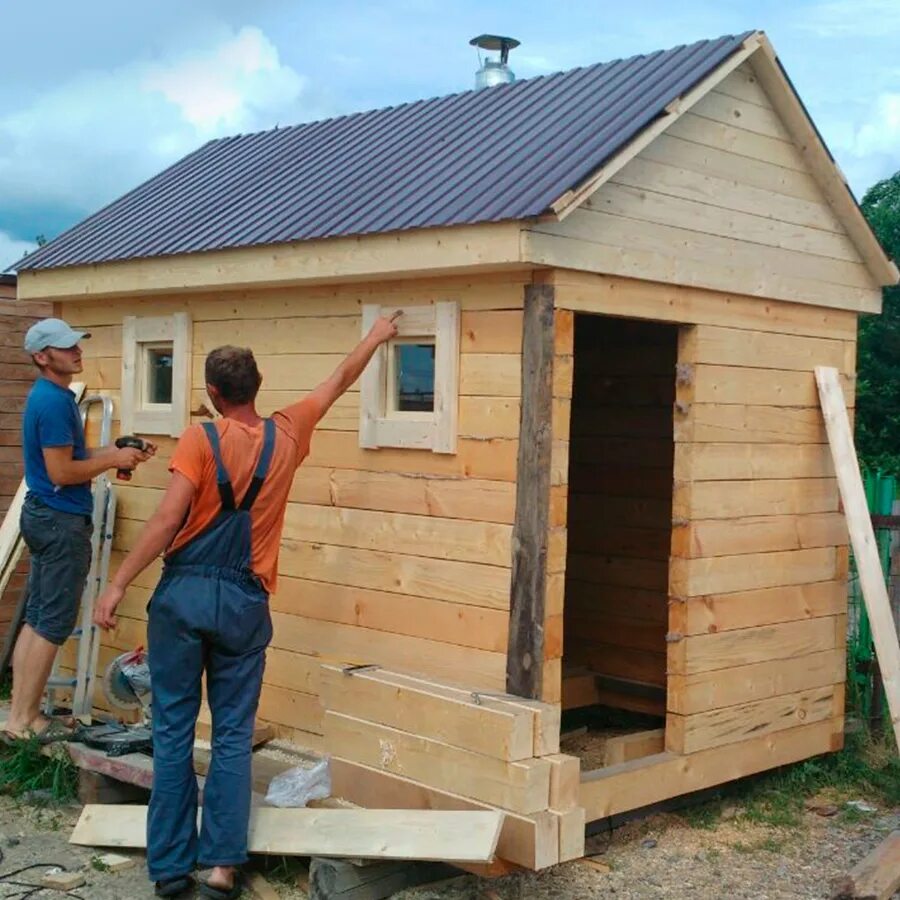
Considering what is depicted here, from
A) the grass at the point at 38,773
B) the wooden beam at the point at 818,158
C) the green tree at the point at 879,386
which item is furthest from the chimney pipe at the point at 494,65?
the green tree at the point at 879,386

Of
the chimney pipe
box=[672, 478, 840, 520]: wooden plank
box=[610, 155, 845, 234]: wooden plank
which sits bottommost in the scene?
box=[672, 478, 840, 520]: wooden plank

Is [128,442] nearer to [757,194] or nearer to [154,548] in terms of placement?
[154,548]

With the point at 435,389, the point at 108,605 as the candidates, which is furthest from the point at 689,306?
the point at 108,605

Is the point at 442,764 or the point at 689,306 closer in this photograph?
the point at 442,764

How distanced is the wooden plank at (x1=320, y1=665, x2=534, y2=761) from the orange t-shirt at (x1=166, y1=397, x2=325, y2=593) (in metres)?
0.71

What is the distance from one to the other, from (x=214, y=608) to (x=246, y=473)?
0.56 metres

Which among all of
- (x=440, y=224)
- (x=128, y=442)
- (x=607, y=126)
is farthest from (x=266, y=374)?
(x=607, y=126)

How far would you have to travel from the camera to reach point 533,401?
5855mm

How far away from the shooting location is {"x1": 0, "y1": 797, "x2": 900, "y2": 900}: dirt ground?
5.88m

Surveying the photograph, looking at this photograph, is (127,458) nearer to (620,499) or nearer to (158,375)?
(158,375)

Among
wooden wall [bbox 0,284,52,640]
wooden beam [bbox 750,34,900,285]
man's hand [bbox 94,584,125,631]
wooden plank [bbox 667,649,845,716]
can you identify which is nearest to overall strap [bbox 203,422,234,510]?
man's hand [bbox 94,584,125,631]

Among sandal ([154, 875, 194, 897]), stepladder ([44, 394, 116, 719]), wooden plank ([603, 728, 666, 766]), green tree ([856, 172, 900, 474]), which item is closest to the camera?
sandal ([154, 875, 194, 897])

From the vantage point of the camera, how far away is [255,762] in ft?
21.6

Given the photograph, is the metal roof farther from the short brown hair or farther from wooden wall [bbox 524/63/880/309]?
the short brown hair
